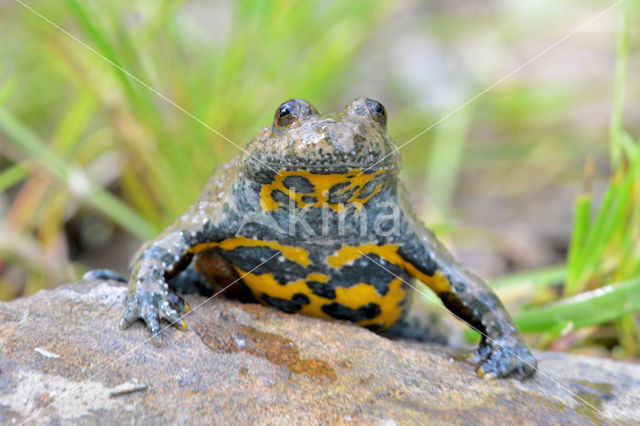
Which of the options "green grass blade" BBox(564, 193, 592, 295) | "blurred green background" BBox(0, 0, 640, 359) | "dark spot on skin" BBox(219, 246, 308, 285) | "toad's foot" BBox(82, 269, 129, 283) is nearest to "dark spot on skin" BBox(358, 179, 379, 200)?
"dark spot on skin" BBox(219, 246, 308, 285)

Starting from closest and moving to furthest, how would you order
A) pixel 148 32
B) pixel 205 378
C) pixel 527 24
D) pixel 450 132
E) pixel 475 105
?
pixel 205 378 < pixel 148 32 < pixel 450 132 < pixel 475 105 < pixel 527 24

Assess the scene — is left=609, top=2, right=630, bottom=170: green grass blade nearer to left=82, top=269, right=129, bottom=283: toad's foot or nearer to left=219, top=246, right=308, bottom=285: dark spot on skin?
left=219, top=246, right=308, bottom=285: dark spot on skin

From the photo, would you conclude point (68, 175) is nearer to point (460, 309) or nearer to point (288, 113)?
point (288, 113)

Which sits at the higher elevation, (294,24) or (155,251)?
(294,24)

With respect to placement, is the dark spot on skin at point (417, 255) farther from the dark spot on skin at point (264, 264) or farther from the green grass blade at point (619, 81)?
the green grass blade at point (619, 81)

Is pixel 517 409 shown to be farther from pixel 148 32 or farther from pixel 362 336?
pixel 148 32

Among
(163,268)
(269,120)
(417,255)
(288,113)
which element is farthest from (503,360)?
(269,120)

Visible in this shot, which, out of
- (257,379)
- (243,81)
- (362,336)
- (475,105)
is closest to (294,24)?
(243,81)
